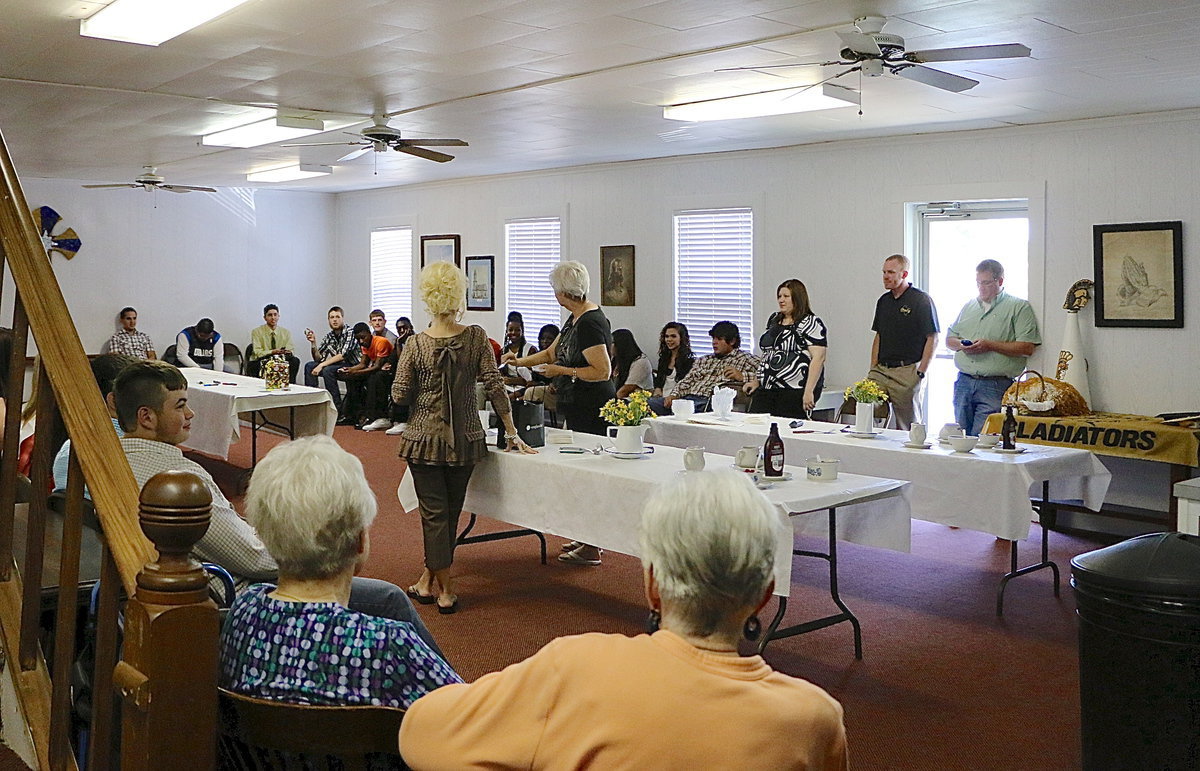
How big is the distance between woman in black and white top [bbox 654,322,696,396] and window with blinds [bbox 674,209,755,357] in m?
0.31

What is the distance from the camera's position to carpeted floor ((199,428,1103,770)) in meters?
3.76

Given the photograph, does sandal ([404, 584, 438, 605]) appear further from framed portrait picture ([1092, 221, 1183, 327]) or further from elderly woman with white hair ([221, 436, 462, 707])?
framed portrait picture ([1092, 221, 1183, 327])

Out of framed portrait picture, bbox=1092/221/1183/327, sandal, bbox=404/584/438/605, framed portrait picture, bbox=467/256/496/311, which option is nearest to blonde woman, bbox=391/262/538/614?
sandal, bbox=404/584/438/605

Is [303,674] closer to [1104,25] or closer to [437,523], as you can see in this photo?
[437,523]

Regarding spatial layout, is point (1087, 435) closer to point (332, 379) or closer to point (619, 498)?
point (619, 498)

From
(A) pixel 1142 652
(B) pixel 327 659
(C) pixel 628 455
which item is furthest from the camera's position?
(C) pixel 628 455

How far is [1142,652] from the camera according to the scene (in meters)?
3.09

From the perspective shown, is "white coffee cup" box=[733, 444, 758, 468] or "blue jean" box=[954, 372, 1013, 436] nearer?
"white coffee cup" box=[733, 444, 758, 468]

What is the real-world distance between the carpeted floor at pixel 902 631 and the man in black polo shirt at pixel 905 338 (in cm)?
107

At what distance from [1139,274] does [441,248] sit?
8048mm

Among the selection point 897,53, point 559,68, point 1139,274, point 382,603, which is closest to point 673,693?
point 382,603

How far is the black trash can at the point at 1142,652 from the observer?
302cm

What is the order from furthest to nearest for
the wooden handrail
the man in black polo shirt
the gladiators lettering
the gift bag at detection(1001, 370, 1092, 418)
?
1. the man in black polo shirt
2. the gift bag at detection(1001, 370, 1092, 418)
3. the gladiators lettering
4. the wooden handrail

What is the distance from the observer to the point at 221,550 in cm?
274
